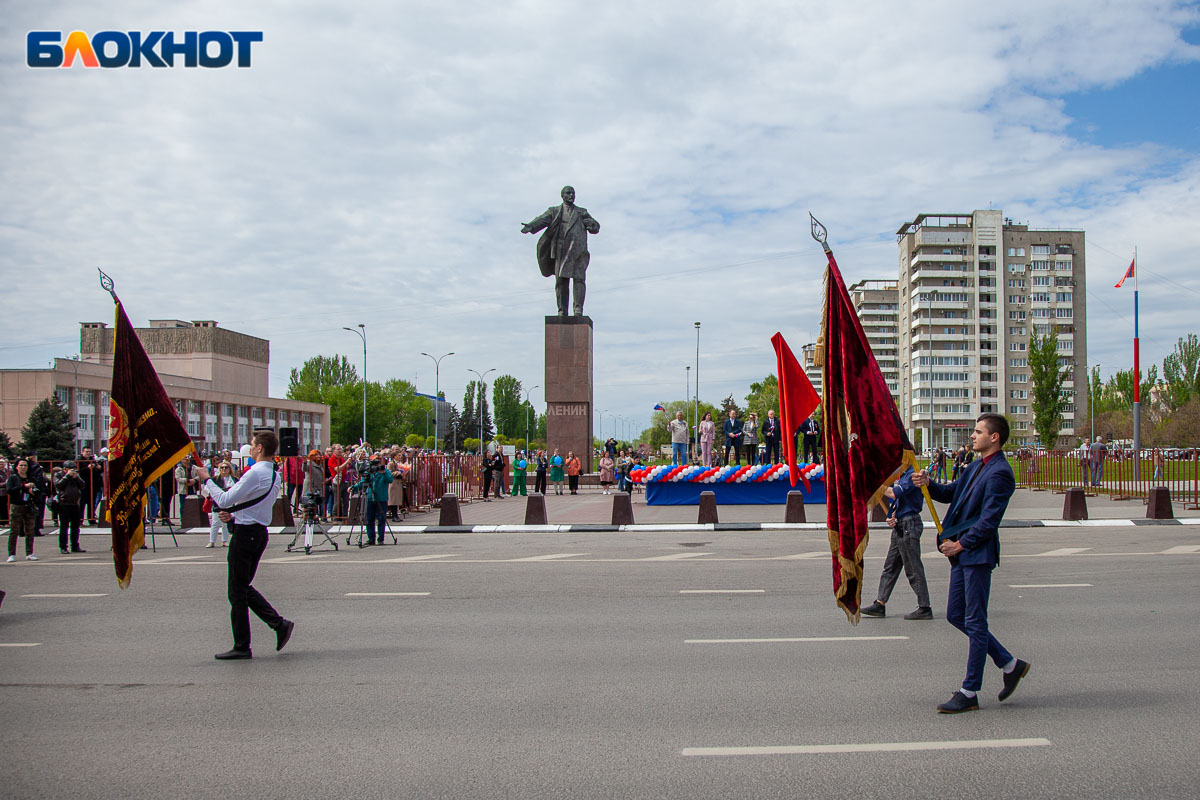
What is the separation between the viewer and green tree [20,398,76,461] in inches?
Result: 2047

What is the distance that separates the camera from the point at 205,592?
11844mm

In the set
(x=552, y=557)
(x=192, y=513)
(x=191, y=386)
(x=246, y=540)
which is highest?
(x=191, y=386)

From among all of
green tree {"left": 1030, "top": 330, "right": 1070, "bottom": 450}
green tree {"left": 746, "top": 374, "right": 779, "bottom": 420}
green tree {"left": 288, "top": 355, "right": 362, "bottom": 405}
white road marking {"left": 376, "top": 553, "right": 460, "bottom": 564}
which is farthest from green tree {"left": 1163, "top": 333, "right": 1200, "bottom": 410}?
green tree {"left": 288, "top": 355, "right": 362, "bottom": 405}

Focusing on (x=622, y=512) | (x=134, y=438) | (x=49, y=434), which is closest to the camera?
(x=134, y=438)

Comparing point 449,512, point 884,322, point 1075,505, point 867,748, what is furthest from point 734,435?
point 884,322

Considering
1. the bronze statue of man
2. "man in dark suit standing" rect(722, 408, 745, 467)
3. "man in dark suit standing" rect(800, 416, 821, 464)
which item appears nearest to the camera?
"man in dark suit standing" rect(800, 416, 821, 464)

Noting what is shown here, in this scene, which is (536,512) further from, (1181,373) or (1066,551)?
(1181,373)

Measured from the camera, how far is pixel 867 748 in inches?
208

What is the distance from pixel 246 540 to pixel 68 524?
1197 centimetres

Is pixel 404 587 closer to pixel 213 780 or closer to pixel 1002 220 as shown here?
pixel 213 780

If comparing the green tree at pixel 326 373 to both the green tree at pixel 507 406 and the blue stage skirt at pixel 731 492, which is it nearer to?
the green tree at pixel 507 406

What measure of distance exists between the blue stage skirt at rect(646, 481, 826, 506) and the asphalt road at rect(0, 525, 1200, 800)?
549 inches

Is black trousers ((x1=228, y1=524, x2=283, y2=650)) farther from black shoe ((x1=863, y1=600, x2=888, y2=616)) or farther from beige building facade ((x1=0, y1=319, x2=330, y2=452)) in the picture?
beige building facade ((x1=0, y1=319, x2=330, y2=452))

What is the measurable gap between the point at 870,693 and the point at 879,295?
14051 cm
